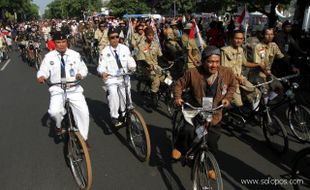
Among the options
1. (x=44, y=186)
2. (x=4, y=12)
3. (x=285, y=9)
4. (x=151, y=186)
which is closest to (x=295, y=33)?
(x=151, y=186)

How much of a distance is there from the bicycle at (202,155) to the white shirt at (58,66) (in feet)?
6.31

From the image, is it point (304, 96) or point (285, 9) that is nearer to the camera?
point (304, 96)

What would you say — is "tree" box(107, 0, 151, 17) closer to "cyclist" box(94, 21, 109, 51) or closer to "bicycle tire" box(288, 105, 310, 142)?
"cyclist" box(94, 21, 109, 51)

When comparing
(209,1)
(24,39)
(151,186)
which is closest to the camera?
(151,186)

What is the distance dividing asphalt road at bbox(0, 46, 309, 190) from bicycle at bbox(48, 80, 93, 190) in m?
0.16

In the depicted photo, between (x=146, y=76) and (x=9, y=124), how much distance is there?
3.30 metres

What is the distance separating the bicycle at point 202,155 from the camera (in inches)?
153

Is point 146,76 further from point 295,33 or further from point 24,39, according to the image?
point 24,39

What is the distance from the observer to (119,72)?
6531mm

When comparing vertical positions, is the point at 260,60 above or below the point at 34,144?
above

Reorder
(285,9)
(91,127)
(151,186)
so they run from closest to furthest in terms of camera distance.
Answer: (151,186) → (91,127) → (285,9)

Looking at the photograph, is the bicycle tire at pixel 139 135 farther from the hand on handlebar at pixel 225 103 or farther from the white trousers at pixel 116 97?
the hand on handlebar at pixel 225 103

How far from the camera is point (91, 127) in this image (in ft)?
24.7

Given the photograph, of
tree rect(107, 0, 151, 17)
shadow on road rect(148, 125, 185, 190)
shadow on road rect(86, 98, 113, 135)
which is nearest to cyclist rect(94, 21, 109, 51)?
shadow on road rect(86, 98, 113, 135)
